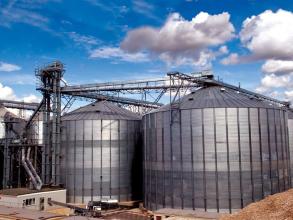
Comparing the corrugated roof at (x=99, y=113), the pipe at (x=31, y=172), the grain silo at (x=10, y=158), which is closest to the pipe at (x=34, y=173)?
the pipe at (x=31, y=172)

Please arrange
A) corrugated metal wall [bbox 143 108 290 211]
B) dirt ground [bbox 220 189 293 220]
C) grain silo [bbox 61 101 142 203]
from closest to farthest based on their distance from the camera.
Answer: dirt ground [bbox 220 189 293 220] < corrugated metal wall [bbox 143 108 290 211] < grain silo [bbox 61 101 142 203]

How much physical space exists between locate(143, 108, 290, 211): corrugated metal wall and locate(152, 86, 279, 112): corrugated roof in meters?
1.27

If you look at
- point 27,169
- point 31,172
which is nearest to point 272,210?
point 31,172

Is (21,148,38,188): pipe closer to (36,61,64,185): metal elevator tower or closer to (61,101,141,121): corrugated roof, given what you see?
(36,61,64,185): metal elevator tower

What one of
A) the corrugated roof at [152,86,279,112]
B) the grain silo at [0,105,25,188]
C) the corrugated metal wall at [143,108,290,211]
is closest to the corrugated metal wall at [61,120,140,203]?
the grain silo at [0,105,25,188]

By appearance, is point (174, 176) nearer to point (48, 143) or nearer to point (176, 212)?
point (176, 212)

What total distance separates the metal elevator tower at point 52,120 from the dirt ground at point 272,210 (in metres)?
39.3

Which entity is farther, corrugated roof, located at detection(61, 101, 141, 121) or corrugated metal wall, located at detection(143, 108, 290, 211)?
corrugated roof, located at detection(61, 101, 141, 121)

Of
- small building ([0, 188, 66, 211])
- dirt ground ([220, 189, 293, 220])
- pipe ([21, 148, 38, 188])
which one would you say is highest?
pipe ([21, 148, 38, 188])

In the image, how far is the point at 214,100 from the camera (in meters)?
54.4

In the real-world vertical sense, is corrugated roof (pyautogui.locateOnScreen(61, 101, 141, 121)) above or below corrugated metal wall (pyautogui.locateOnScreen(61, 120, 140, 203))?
above

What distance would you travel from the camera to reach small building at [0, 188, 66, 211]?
175ft

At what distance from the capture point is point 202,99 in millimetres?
55594

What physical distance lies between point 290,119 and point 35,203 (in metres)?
55.2
